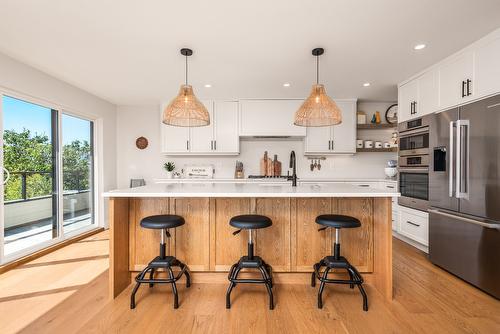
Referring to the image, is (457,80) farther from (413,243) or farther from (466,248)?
(413,243)

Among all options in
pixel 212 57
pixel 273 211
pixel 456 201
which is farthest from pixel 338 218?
pixel 212 57

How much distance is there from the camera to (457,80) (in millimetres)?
2650

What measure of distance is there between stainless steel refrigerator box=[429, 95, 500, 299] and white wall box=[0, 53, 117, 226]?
474cm

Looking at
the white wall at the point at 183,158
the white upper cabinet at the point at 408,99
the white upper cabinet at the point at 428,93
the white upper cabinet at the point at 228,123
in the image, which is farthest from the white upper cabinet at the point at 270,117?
the white upper cabinet at the point at 428,93

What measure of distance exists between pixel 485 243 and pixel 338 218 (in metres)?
1.40

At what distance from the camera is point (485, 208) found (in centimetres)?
224

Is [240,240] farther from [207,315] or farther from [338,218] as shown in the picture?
[338,218]

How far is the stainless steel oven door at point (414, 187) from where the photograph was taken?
10.1ft

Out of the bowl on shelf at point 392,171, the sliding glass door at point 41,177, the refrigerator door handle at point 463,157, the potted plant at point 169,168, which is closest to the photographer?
the refrigerator door handle at point 463,157

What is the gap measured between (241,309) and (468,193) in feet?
7.70

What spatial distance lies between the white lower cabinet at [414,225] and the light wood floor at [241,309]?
0.58m

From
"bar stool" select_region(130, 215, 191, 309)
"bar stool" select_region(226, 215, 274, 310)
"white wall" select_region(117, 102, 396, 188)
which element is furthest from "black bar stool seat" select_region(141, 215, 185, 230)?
"white wall" select_region(117, 102, 396, 188)

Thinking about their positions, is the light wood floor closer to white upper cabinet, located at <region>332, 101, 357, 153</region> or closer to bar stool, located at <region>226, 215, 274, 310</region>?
bar stool, located at <region>226, 215, 274, 310</region>

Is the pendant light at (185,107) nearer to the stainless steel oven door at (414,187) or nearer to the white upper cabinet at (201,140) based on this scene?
the white upper cabinet at (201,140)
